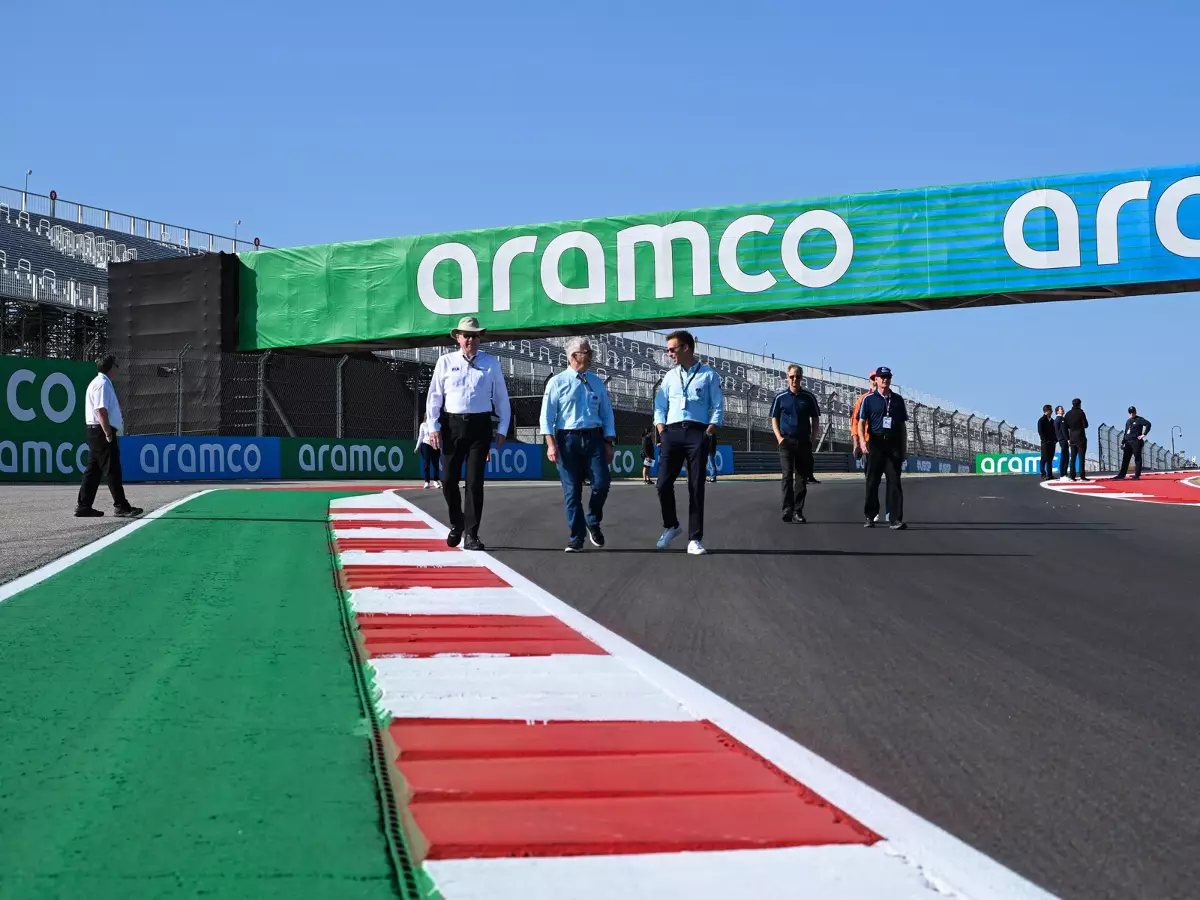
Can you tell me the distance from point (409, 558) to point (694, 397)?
2398 mm

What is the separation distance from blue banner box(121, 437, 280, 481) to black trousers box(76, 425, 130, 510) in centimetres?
1059

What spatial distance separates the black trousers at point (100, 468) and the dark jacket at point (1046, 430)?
72.8ft

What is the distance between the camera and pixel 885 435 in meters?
11.5

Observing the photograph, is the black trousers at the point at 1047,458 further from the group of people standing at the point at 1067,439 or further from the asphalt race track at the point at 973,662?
the asphalt race track at the point at 973,662

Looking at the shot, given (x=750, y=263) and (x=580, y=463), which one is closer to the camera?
(x=580, y=463)

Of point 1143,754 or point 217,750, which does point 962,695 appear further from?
point 217,750

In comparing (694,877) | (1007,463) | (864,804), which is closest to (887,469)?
(864,804)

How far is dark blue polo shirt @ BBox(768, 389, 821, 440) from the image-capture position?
12172 millimetres

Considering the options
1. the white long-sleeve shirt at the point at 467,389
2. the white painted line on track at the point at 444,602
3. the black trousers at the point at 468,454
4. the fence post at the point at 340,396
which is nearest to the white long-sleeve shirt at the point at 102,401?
the white long-sleeve shirt at the point at 467,389

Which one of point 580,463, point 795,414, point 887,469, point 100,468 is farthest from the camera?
point 795,414

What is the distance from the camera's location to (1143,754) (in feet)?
10.5

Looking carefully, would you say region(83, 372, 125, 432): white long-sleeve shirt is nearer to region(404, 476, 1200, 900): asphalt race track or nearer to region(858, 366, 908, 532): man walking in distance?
region(404, 476, 1200, 900): asphalt race track

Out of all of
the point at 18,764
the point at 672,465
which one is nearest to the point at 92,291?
the point at 672,465

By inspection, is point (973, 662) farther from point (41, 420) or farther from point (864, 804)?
point (41, 420)
